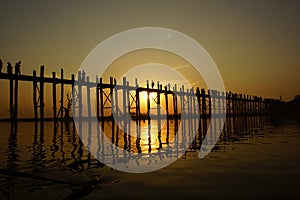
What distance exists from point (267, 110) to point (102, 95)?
5695 centimetres

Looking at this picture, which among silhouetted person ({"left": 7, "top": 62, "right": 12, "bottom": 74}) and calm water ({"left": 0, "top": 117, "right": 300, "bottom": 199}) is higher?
silhouetted person ({"left": 7, "top": 62, "right": 12, "bottom": 74})

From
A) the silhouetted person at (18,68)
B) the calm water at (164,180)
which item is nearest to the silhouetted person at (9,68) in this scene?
the silhouetted person at (18,68)

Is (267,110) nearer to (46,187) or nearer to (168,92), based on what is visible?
(168,92)

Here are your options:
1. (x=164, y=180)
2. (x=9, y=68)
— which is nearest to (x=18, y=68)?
(x=9, y=68)

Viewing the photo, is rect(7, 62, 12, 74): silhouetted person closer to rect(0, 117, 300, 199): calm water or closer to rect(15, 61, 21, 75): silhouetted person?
rect(15, 61, 21, 75): silhouetted person

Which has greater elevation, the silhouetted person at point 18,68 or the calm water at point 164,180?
the silhouetted person at point 18,68

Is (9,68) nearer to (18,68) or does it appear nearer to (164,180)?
(18,68)

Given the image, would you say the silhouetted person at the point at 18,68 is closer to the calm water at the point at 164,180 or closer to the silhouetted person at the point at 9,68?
the silhouetted person at the point at 9,68

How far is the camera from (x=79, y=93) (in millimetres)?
23375

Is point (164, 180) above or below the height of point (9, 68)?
below

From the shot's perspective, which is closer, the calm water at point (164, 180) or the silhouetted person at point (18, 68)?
the calm water at point (164, 180)

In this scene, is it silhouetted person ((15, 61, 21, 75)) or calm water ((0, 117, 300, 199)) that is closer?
calm water ((0, 117, 300, 199))

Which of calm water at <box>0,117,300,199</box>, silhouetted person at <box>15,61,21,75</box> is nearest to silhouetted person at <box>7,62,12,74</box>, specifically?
silhouetted person at <box>15,61,21,75</box>

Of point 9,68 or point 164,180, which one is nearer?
point 164,180
